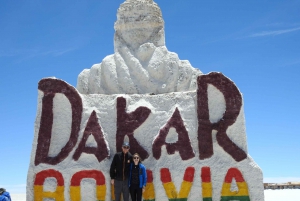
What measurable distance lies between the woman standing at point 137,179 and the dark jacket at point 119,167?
119 mm

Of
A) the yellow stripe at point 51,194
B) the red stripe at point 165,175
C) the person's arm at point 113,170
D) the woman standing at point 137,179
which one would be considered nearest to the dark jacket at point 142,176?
the woman standing at point 137,179

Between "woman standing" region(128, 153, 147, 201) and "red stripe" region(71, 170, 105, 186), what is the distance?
760 mm

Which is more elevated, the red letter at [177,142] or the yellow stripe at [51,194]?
the red letter at [177,142]

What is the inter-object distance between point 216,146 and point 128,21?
4136mm

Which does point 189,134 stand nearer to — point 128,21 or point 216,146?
point 216,146

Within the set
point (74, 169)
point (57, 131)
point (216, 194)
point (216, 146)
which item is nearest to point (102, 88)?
point (57, 131)

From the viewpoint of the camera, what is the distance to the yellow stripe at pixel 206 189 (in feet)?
26.1

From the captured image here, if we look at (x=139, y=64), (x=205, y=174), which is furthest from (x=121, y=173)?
(x=139, y=64)

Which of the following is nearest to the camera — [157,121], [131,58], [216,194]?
[216,194]

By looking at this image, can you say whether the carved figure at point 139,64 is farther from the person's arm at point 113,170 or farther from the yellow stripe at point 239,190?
the yellow stripe at point 239,190

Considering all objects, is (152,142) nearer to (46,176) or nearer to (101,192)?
(101,192)

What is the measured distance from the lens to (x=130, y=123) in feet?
27.7

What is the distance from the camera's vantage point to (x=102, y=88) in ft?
31.1

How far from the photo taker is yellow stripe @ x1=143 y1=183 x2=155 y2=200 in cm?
808
